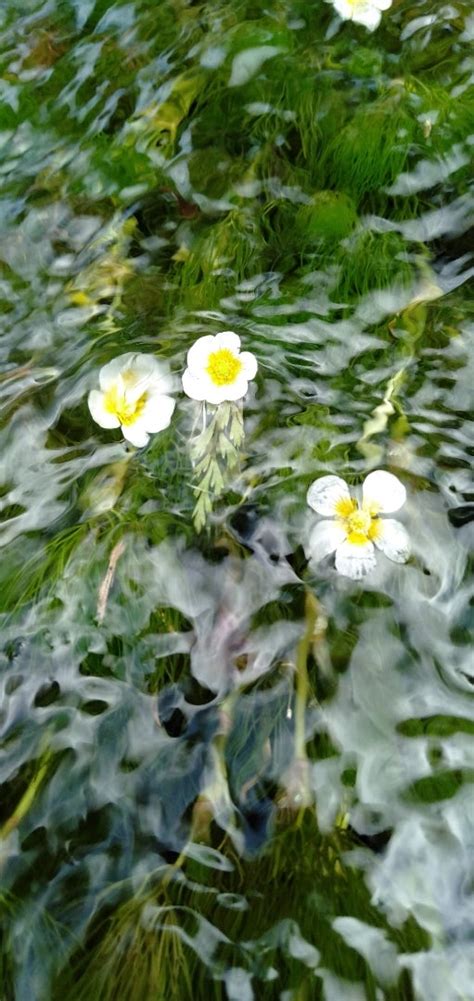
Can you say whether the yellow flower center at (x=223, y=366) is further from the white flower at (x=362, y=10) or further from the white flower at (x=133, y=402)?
the white flower at (x=362, y=10)

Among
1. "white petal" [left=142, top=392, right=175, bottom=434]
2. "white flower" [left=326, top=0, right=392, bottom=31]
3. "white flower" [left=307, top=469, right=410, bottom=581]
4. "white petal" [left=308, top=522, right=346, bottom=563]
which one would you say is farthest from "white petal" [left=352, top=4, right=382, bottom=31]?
"white petal" [left=308, top=522, right=346, bottom=563]

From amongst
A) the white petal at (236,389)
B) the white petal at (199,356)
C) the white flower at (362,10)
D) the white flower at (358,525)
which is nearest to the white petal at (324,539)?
the white flower at (358,525)

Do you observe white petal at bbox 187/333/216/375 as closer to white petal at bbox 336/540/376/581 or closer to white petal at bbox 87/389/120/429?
white petal at bbox 87/389/120/429

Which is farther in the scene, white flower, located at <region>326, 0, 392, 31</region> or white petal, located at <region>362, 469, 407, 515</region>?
white flower, located at <region>326, 0, 392, 31</region>

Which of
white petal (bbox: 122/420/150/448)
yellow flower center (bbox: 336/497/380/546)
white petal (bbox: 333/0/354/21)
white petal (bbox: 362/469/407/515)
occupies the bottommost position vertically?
yellow flower center (bbox: 336/497/380/546)

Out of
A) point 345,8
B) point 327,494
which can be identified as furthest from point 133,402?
point 345,8

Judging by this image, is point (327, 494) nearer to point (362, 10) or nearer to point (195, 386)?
point (195, 386)

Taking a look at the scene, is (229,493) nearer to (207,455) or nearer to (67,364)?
(207,455)
